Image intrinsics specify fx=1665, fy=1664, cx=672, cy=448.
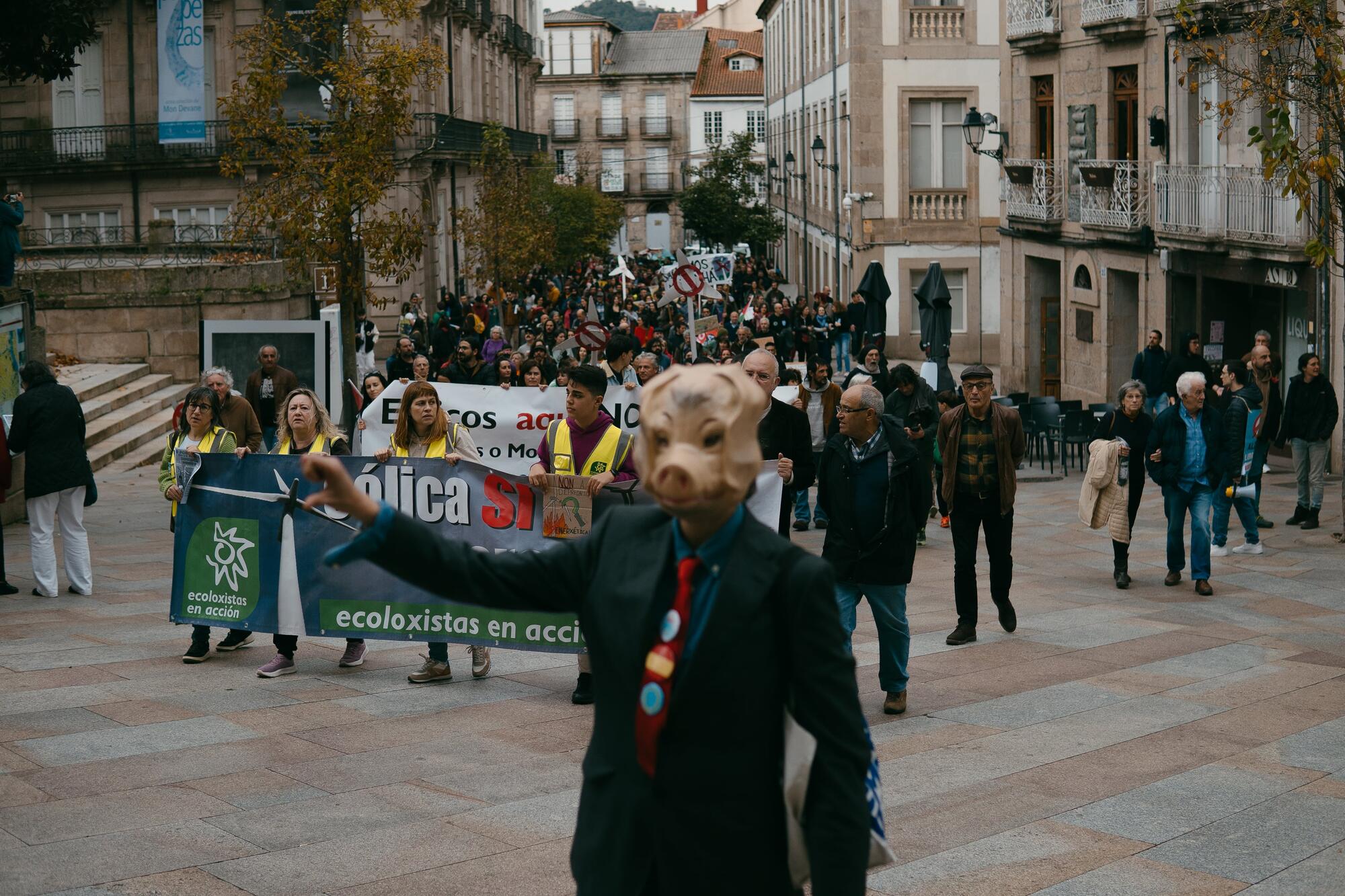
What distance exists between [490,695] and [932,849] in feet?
11.0

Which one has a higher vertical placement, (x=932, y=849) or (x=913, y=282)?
(x=913, y=282)

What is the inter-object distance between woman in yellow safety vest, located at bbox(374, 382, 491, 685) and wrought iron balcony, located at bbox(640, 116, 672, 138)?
85453 millimetres

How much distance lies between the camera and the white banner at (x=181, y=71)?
1566 inches

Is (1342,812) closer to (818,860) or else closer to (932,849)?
(932,849)

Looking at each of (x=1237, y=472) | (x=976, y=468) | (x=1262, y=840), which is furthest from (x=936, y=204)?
(x=1262, y=840)

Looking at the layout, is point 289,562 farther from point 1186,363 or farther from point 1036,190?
point 1036,190

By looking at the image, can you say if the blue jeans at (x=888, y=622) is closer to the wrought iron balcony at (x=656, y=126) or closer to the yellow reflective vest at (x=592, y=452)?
the yellow reflective vest at (x=592, y=452)

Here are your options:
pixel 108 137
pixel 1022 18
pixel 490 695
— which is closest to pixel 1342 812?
pixel 490 695

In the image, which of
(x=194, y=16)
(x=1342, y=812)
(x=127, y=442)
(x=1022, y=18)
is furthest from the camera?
(x=194, y=16)

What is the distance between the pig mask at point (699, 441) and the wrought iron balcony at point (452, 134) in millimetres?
34311

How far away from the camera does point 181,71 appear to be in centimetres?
4009

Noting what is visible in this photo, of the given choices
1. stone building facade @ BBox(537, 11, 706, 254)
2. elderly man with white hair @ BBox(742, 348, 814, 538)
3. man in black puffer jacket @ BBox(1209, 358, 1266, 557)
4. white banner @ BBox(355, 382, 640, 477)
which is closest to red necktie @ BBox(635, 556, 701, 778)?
elderly man with white hair @ BBox(742, 348, 814, 538)

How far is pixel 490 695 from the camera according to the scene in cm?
909

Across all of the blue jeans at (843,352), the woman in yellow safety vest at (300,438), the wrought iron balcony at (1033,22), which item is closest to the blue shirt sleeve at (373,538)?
the woman in yellow safety vest at (300,438)
